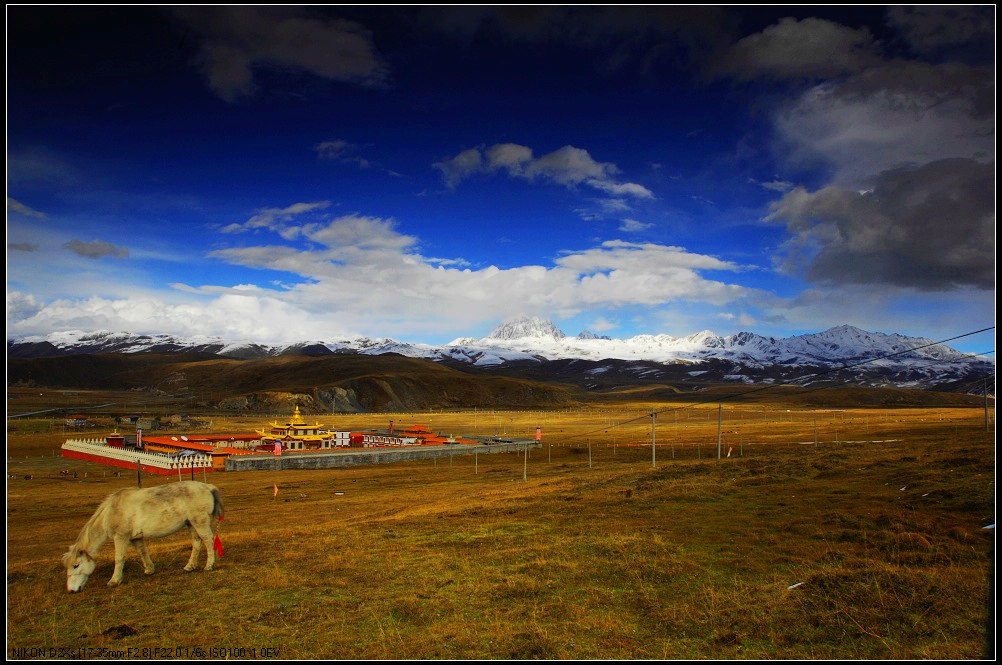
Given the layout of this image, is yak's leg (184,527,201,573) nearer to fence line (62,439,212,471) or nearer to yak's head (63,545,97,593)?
yak's head (63,545,97,593)

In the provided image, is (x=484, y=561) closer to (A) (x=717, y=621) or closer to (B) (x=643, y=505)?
(A) (x=717, y=621)

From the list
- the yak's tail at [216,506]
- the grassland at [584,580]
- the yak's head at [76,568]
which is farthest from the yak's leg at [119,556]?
the yak's tail at [216,506]

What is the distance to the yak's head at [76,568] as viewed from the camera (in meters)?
12.3

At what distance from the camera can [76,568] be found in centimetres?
1240

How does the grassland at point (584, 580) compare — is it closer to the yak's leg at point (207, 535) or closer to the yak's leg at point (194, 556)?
the yak's leg at point (207, 535)

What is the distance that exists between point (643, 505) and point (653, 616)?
13.2 metres

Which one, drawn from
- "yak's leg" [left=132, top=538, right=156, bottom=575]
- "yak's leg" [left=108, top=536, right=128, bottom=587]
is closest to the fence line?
"yak's leg" [left=132, top=538, right=156, bottom=575]

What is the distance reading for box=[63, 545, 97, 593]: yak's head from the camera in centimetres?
1229

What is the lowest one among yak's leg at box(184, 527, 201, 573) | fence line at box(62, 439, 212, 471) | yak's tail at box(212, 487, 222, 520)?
fence line at box(62, 439, 212, 471)

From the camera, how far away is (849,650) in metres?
8.46

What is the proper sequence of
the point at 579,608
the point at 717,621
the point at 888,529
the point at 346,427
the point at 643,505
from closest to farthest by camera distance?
1. the point at 717,621
2. the point at 579,608
3. the point at 888,529
4. the point at 643,505
5. the point at 346,427

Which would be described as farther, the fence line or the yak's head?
the fence line

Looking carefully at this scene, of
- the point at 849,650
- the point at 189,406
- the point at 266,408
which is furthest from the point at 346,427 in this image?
the point at 849,650

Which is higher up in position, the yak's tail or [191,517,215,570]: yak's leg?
the yak's tail
